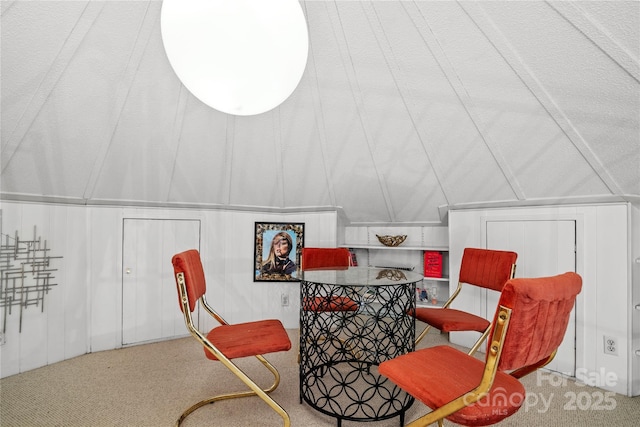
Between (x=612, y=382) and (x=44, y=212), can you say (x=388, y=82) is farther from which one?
(x=44, y=212)

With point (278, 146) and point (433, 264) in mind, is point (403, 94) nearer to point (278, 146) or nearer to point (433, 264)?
point (278, 146)

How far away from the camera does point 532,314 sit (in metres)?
1.22

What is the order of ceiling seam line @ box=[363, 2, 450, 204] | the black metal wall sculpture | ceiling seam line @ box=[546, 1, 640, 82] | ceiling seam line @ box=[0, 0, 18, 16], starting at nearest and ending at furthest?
ceiling seam line @ box=[546, 1, 640, 82]
ceiling seam line @ box=[0, 0, 18, 16]
ceiling seam line @ box=[363, 2, 450, 204]
the black metal wall sculpture

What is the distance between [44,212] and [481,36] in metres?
3.77

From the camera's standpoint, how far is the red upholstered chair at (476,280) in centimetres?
244

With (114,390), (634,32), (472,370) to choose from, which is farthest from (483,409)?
(114,390)

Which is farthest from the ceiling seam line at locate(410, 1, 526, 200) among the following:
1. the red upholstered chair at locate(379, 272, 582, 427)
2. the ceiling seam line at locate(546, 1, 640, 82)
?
the red upholstered chair at locate(379, 272, 582, 427)

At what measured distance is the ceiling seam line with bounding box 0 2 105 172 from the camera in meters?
1.98

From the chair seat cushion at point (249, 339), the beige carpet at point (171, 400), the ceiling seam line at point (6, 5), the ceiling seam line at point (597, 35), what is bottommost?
the beige carpet at point (171, 400)

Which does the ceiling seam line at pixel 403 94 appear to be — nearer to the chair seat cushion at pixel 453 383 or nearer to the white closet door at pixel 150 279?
the chair seat cushion at pixel 453 383

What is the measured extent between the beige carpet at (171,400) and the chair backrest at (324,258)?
964mm

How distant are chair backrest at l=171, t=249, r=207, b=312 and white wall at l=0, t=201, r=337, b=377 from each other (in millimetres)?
1570

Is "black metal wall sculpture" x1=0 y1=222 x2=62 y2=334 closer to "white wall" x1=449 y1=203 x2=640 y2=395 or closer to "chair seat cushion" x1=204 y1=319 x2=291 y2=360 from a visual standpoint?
"chair seat cushion" x1=204 y1=319 x2=291 y2=360

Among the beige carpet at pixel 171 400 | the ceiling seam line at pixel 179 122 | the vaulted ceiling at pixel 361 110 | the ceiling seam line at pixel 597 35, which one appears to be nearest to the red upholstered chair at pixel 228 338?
the beige carpet at pixel 171 400
